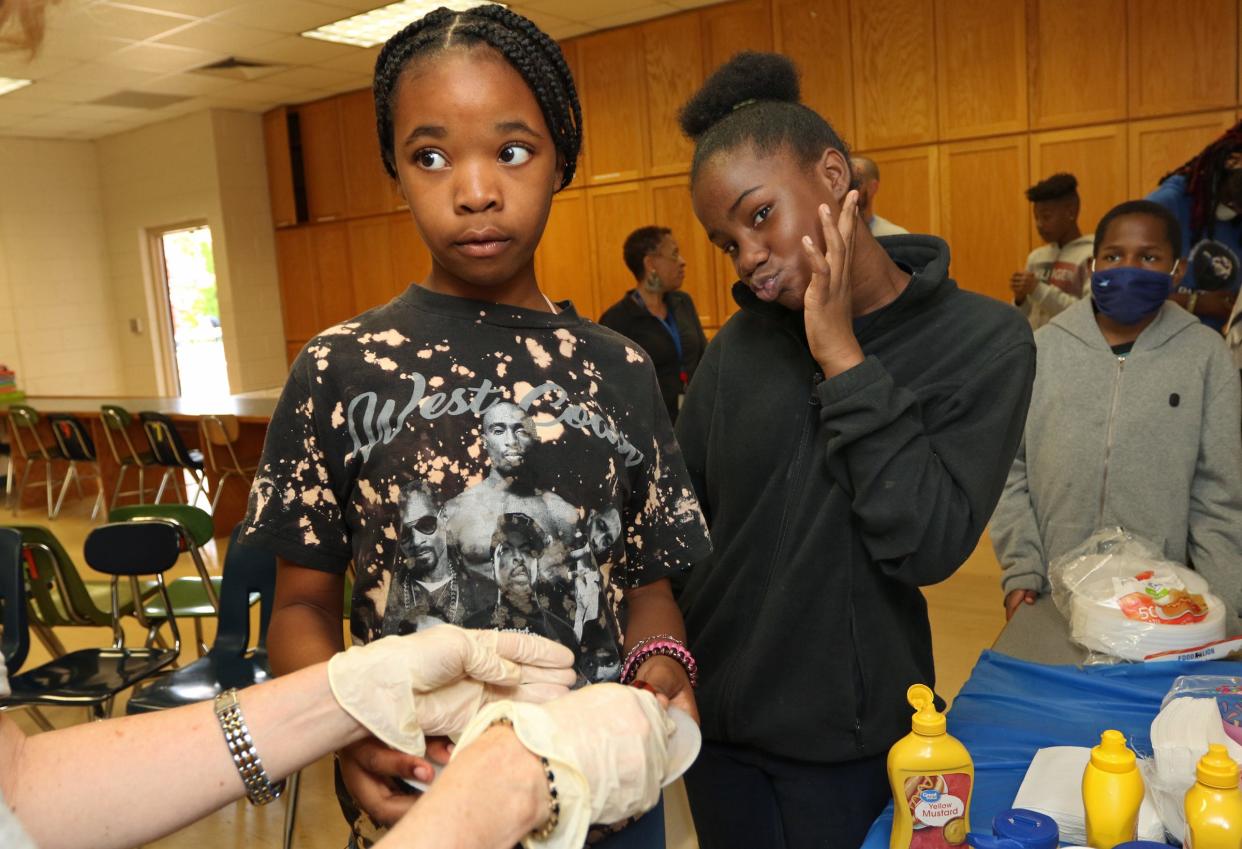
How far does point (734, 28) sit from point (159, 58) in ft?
14.2

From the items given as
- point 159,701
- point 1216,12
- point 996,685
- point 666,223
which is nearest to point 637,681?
point 996,685

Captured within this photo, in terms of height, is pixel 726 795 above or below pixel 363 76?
below

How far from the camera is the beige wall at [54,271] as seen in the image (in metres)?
9.82

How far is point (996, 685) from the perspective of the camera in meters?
1.53

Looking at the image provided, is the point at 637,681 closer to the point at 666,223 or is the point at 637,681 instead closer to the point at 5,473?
the point at 666,223

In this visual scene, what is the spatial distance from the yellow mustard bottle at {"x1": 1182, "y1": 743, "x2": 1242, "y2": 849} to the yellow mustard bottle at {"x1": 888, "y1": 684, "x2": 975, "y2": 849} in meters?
0.22

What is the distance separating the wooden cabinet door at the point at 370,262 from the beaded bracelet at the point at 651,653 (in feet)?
26.8

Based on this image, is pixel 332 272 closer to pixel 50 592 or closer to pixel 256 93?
pixel 256 93

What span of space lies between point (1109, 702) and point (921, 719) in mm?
570

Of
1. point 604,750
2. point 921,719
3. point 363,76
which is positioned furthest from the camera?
point 363,76

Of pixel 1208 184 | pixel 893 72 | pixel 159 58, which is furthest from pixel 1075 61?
pixel 159 58

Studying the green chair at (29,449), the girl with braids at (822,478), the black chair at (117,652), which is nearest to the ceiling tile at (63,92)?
the green chair at (29,449)

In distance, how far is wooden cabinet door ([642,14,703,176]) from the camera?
23.0 feet

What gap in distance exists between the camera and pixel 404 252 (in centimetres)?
880
